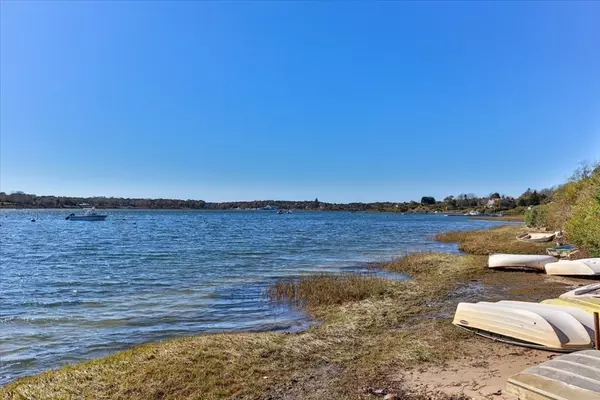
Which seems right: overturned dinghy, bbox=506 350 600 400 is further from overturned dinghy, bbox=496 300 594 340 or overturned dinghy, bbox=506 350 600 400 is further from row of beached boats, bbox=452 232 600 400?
overturned dinghy, bbox=496 300 594 340

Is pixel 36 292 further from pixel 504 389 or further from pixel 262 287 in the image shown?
pixel 504 389

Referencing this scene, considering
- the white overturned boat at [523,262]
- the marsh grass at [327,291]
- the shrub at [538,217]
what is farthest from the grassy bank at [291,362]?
the shrub at [538,217]

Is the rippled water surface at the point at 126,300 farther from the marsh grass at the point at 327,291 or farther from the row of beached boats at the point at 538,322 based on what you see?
the row of beached boats at the point at 538,322

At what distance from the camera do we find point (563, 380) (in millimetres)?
5191

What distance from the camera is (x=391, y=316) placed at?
37.7 feet

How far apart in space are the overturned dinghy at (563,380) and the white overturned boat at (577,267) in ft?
40.6

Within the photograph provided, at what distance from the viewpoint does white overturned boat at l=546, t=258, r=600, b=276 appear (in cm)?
1628

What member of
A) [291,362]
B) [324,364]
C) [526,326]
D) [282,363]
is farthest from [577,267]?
[282,363]

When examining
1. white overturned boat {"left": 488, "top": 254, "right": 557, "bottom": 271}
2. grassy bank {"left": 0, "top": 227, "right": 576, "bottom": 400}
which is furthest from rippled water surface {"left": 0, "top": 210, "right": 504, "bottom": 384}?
white overturned boat {"left": 488, "top": 254, "right": 557, "bottom": 271}

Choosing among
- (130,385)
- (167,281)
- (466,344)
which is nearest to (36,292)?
(167,281)

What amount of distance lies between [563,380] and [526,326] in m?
3.43

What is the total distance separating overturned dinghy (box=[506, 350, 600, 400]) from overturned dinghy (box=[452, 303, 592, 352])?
183cm

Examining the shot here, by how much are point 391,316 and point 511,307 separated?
10.2 feet

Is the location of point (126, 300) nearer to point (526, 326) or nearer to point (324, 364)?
point (324, 364)
